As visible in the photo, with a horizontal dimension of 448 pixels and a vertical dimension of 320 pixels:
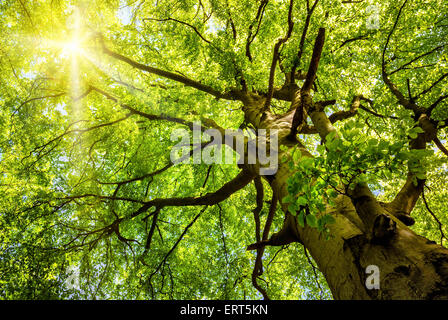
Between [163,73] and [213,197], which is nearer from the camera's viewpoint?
[213,197]

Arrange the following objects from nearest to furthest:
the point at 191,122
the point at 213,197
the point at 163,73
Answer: the point at 213,197, the point at 163,73, the point at 191,122

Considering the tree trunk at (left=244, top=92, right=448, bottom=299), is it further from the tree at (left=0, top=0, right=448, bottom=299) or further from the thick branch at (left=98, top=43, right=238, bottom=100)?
the thick branch at (left=98, top=43, right=238, bottom=100)

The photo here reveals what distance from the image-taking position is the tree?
433cm

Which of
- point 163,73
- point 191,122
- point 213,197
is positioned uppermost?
point 163,73

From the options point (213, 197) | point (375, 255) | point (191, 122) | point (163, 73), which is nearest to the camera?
point (375, 255)

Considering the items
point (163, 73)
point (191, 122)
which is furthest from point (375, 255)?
point (163, 73)

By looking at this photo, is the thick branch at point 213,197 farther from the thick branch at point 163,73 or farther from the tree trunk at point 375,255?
the tree trunk at point 375,255

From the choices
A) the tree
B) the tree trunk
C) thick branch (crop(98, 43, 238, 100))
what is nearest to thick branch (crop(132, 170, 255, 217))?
the tree

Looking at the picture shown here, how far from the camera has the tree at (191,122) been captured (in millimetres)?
4332

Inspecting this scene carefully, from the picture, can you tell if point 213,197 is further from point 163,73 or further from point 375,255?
point 375,255

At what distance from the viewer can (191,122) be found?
5820mm

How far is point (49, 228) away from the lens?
16.4ft

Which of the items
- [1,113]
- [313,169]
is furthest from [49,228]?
[313,169]
